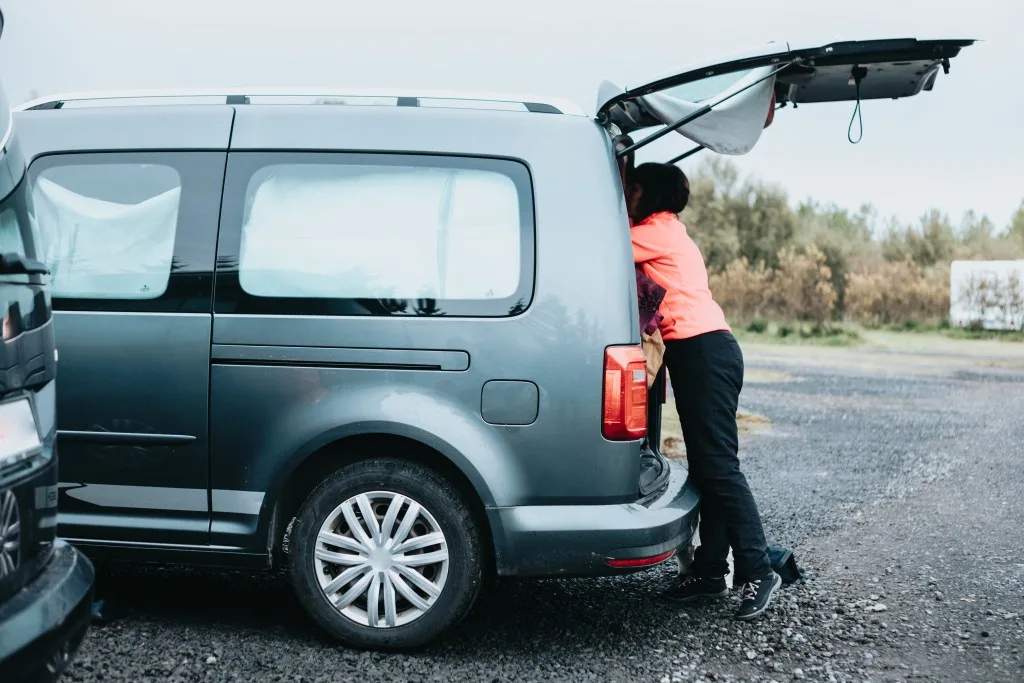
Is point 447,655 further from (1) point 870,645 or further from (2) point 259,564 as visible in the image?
(1) point 870,645

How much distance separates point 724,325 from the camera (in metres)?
4.71

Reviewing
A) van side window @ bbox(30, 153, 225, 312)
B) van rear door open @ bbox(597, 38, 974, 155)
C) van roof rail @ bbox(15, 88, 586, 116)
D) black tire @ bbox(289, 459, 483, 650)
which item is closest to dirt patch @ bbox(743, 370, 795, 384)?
van rear door open @ bbox(597, 38, 974, 155)

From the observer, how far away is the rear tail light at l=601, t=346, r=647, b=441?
3.90 meters

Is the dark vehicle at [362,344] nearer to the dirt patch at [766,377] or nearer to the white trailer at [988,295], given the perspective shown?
the dirt patch at [766,377]

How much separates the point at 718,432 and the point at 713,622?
811mm

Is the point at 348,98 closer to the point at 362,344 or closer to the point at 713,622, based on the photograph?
the point at 362,344

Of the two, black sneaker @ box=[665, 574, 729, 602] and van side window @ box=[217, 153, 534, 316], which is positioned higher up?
van side window @ box=[217, 153, 534, 316]

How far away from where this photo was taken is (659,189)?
4.80 meters

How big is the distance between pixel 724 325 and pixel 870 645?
1.43 metres

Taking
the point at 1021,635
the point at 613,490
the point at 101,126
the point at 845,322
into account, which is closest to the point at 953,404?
the point at 1021,635

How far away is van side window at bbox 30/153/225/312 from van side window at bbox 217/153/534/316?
0.35 feet

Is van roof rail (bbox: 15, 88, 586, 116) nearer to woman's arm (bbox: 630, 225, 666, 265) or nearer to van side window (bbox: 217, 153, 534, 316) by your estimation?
van side window (bbox: 217, 153, 534, 316)

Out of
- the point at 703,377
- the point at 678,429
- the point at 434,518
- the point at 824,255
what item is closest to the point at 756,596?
the point at 703,377

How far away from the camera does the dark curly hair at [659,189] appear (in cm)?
480
